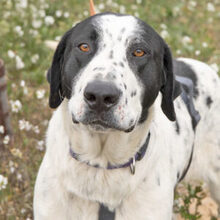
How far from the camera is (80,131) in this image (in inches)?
126

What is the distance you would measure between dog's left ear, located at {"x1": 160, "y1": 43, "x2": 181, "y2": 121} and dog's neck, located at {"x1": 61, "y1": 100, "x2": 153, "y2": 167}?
227 millimetres

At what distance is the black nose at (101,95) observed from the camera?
2678mm

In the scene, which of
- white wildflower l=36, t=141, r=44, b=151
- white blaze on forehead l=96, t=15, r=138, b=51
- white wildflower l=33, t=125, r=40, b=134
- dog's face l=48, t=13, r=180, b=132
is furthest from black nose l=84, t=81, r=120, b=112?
Answer: white wildflower l=33, t=125, r=40, b=134

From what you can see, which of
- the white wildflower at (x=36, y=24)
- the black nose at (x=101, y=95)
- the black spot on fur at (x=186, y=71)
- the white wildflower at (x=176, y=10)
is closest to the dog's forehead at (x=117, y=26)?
the black nose at (x=101, y=95)

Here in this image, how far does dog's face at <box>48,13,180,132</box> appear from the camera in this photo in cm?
277

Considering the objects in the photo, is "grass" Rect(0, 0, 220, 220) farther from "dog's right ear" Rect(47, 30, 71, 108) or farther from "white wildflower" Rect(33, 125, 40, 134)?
"dog's right ear" Rect(47, 30, 71, 108)

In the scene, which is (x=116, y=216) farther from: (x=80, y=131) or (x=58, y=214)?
(x=80, y=131)

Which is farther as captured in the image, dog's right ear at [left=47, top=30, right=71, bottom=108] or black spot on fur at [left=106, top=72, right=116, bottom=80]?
dog's right ear at [left=47, top=30, right=71, bottom=108]

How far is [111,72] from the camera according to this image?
2.82 metres

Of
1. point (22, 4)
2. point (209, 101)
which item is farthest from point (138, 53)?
point (22, 4)

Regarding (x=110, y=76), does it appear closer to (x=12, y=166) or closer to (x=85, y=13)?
(x=12, y=166)

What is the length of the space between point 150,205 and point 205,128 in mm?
1399

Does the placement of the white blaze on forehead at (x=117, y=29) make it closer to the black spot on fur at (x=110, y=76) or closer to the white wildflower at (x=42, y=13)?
the black spot on fur at (x=110, y=76)

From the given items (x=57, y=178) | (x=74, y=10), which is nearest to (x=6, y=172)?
(x=57, y=178)
